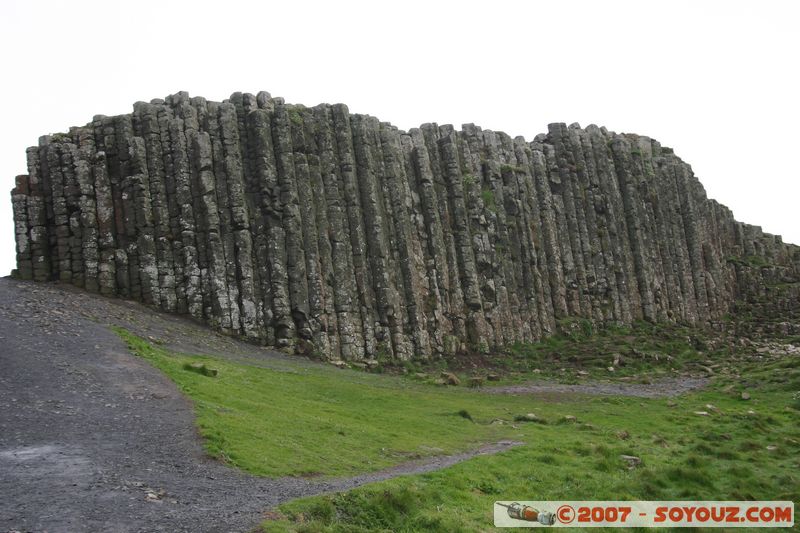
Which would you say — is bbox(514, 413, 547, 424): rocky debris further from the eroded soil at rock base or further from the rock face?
the rock face

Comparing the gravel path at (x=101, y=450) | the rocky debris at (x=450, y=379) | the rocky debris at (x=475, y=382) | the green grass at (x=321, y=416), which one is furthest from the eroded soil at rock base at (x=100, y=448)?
the rocky debris at (x=475, y=382)

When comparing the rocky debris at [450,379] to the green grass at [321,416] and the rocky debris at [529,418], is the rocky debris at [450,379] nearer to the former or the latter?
the green grass at [321,416]

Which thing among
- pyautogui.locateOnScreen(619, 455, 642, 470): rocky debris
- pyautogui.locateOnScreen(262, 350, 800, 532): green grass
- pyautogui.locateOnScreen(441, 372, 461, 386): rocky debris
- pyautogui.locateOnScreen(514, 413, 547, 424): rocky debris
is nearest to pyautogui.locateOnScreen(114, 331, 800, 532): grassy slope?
pyautogui.locateOnScreen(262, 350, 800, 532): green grass

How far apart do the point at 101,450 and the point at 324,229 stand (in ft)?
104

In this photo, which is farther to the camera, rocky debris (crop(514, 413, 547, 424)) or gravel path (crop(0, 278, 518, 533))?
rocky debris (crop(514, 413, 547, 424))

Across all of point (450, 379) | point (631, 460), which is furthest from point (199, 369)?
point (631, 460)

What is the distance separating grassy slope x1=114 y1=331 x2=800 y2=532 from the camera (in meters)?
20.1

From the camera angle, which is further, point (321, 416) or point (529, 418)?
point (529, 418)

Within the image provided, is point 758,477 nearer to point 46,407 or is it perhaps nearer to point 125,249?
point 46,407

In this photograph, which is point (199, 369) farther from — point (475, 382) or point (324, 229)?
point (475, 382)

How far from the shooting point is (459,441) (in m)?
31.2

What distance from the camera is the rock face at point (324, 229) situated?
47094mm

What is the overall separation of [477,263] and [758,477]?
33.6 m

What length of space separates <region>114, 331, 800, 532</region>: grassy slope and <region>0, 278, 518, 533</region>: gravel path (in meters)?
1.01
